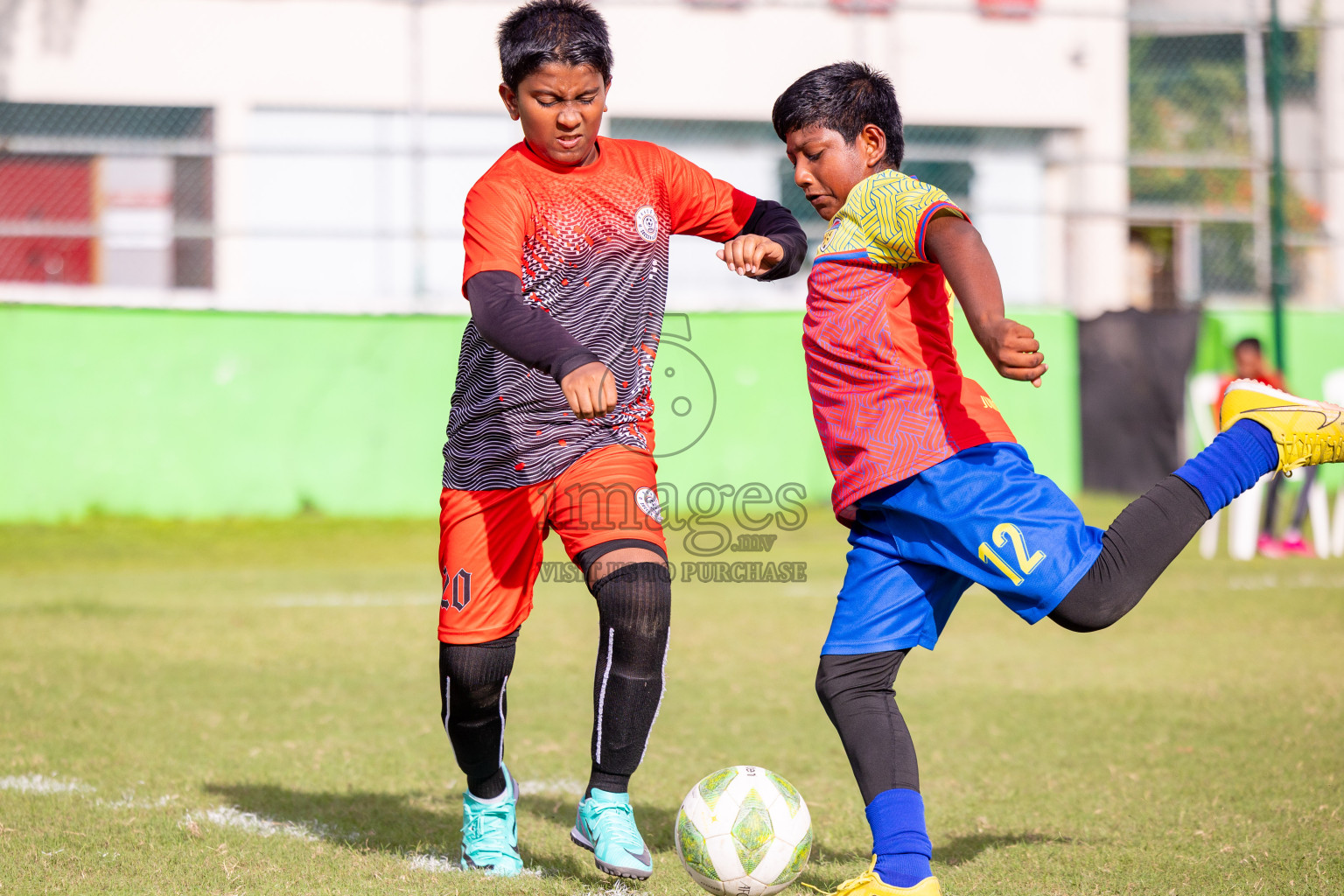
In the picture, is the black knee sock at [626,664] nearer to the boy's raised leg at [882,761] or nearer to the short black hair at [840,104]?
the boy's raised leg at [882,761]

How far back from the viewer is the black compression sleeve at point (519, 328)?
295 cm

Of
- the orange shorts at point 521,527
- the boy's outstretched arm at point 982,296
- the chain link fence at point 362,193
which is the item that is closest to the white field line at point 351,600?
the chain link fence at point 362,193

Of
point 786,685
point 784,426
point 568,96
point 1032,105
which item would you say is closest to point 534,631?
point 786,685

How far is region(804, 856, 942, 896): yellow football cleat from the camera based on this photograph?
2873 millimetres

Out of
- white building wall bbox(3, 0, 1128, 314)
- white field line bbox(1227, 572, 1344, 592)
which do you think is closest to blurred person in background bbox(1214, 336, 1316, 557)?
white field line bbox(1227, 572, 1344, 592)

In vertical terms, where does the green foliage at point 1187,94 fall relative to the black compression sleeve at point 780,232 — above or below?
above

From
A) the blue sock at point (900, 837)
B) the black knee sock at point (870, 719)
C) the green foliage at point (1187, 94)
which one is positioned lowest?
the blue sock at point (900, 837)

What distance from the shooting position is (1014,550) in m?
2.92

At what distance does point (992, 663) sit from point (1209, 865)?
328cm

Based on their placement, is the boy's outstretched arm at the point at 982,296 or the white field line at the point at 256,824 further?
the white field line at the point at 256,824

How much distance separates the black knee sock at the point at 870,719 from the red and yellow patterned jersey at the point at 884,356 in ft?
1.11

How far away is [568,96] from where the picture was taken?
3326mm

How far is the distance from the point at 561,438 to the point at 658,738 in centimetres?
191

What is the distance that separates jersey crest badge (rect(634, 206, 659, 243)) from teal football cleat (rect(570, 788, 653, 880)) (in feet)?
4.53
